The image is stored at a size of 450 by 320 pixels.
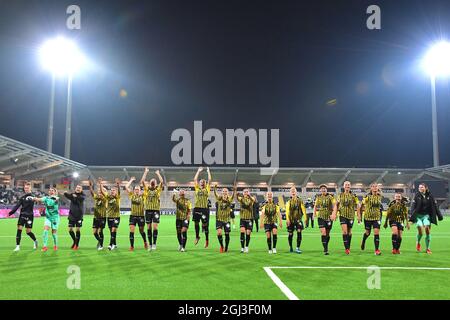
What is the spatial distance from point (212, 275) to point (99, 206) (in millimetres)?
6504

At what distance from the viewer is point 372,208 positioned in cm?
1288

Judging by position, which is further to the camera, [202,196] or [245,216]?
[202,196]

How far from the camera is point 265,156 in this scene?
62.2 meters

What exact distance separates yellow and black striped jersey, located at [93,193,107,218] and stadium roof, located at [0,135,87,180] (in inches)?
1025

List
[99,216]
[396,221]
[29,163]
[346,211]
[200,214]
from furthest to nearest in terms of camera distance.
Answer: [29,163] → [200,214] → [99,216] → [346,211] → [396,221]

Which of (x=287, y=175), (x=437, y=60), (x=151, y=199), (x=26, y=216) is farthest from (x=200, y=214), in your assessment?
(x=287, y=175)

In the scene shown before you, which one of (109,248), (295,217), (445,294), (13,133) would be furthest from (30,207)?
(13,133)

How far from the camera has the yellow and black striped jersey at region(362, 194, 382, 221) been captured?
12.8m

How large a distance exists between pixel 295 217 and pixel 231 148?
130ft

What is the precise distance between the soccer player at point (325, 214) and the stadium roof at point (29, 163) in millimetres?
31714

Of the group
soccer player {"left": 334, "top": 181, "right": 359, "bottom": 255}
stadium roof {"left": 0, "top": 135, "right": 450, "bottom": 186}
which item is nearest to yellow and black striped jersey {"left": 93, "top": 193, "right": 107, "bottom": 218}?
soccer player {"left": 334, "top": 181, "right": 359, "bottom": 255}

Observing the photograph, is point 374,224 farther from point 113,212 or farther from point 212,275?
point 113,212

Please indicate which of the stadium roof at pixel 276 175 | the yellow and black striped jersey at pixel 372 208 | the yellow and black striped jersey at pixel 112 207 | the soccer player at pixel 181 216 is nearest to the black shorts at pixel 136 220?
the yellow and black striped jersey at pixel 112 207

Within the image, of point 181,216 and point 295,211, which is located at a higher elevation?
point 295,211
